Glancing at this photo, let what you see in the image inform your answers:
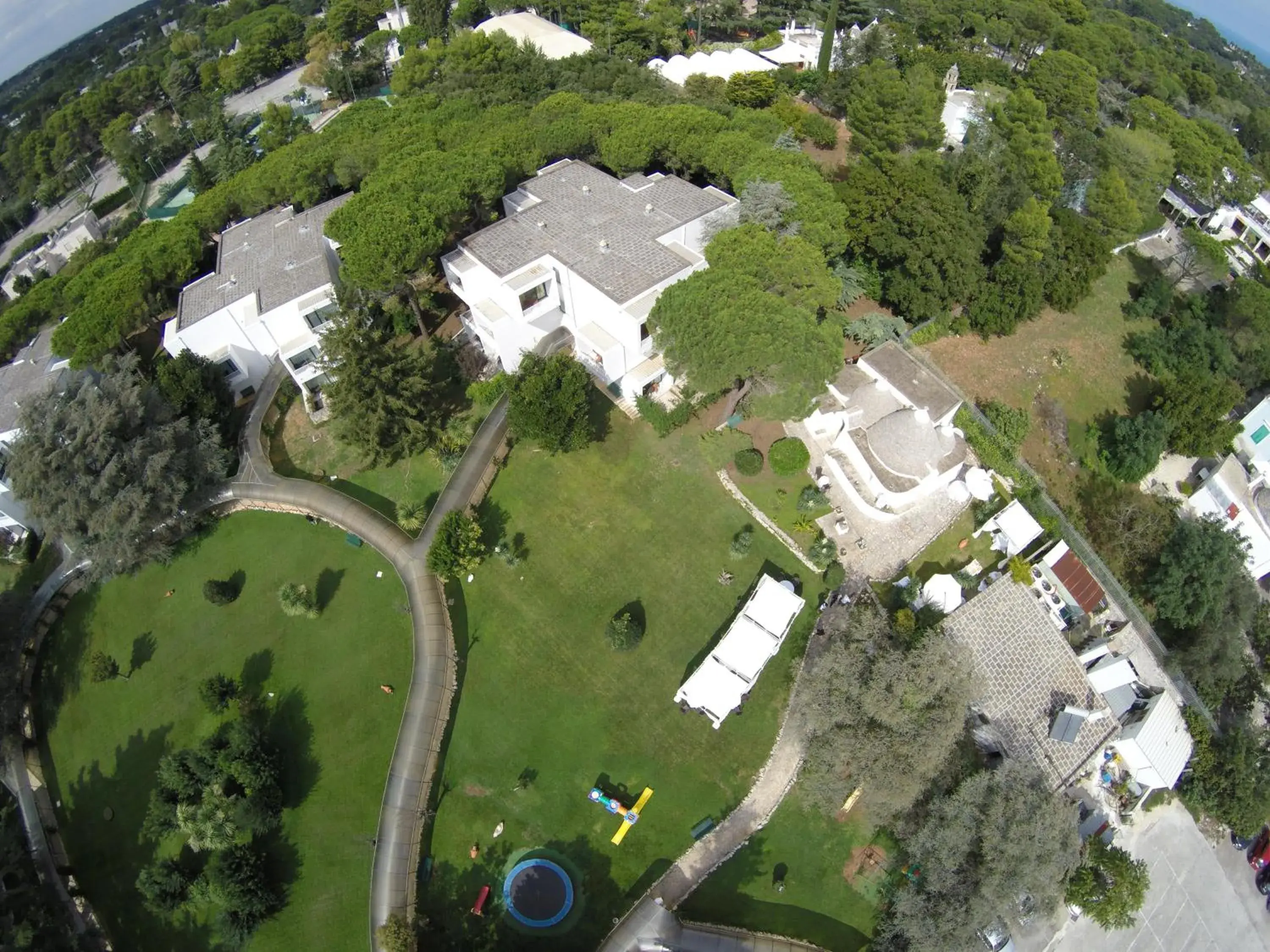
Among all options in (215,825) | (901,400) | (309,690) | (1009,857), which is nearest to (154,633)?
(309,690)

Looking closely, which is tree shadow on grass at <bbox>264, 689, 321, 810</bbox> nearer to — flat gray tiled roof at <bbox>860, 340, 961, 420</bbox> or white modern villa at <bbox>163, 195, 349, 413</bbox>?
white modern villa at <bbox>163, 195, 349, 413</bbox>

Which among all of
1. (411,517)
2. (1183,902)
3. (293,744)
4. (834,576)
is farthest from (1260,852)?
(293,744)

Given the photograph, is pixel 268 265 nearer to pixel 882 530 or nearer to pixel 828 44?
pixel 882 530

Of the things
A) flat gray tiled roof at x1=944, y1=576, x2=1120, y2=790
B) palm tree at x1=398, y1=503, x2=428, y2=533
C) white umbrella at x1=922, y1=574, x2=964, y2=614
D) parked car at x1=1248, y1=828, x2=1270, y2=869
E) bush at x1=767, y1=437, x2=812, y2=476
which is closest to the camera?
flat gray tiled roof at x1=944, y1=576, x2=1120, y2=790

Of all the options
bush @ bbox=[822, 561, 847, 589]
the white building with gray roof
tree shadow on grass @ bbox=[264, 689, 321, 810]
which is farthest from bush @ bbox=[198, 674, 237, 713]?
the white building with gray roof

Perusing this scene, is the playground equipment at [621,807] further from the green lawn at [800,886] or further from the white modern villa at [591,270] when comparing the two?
the white modern villa at [591,270]

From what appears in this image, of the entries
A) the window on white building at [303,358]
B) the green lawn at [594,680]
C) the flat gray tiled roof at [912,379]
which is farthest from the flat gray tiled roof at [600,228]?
the flat gray tiled roof at [912,379]

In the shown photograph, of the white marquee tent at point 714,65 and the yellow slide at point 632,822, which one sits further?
the white marquee tent at point 714,65

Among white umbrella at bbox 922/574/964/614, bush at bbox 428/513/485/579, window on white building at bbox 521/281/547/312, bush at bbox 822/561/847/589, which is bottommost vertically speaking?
white umbrella at bbox 922/574/964/614
